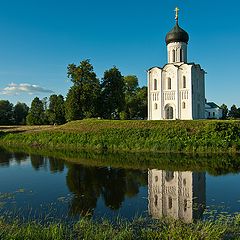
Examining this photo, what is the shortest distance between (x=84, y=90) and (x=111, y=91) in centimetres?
481

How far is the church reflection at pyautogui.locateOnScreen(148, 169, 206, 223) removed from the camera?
11.3 m

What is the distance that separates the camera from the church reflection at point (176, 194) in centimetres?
1130

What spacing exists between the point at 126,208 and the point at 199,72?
37111mm

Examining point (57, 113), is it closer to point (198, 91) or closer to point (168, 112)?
point (168, 112)

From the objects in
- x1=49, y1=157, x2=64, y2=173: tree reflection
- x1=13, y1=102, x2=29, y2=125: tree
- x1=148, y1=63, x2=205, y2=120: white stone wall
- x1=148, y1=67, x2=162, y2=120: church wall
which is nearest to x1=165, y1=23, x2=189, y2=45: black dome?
x1=148, y1=63, x2=205, y2=120: white stone wall

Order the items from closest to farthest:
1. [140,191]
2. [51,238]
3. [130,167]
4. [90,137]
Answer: [51,238] < [140,191] < [130,167] < [90,137]

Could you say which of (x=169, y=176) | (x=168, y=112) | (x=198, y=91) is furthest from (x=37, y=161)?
(x=198, y=91)

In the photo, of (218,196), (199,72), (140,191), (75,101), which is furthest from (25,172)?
(199,72)

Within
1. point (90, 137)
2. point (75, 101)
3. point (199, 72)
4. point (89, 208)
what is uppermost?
point (199, 72)

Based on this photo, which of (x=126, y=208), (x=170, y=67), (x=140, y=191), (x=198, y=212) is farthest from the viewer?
(x=170, y=67)

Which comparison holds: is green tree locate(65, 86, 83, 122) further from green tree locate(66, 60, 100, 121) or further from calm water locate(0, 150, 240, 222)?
calm water locate(0, 150, 240, 222)

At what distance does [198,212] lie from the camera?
37.0 ft

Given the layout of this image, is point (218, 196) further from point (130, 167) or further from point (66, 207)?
point (130, 167)

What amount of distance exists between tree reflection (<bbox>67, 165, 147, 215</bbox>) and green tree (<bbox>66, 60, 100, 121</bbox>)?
24608mm
